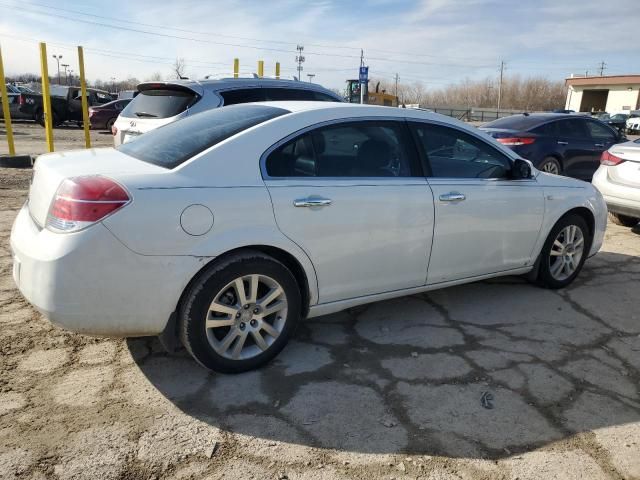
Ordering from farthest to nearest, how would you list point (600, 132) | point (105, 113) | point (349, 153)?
point (105, 113) → point (600, 132) → point (349, 153)

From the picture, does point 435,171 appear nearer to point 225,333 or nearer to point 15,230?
point 225,333

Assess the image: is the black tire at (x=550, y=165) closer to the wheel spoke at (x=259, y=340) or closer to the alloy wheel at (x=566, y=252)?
the alloy wheel at (x=566, y=252)

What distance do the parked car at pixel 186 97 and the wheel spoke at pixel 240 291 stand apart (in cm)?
381

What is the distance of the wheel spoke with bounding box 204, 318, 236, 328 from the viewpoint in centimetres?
292

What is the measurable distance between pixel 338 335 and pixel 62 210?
6.39ft

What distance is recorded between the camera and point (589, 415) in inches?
112

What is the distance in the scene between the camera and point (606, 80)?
56.9 metres

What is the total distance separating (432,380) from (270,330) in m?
1.01

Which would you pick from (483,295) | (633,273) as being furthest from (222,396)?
(633,273)

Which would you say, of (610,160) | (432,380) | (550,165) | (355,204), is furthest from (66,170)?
(550,165)

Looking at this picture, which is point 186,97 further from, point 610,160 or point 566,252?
point 610,160

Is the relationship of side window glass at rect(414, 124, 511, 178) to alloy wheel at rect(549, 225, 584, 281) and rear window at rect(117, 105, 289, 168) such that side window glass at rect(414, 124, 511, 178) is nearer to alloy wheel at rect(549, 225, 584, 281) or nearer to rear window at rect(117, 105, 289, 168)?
alloy wheel at rect(549, 225, 584, 281)

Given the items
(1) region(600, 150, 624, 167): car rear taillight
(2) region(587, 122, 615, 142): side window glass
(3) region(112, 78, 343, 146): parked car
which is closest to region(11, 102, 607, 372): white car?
(3) region(112, 78, 343, 146): parked car

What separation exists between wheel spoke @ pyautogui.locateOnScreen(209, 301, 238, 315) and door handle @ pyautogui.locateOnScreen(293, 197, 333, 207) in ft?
2.26
